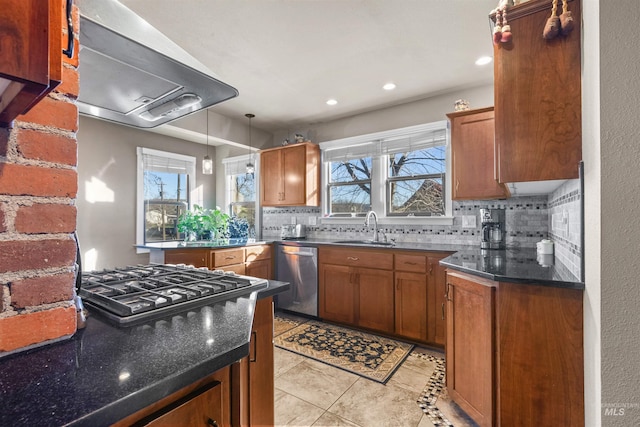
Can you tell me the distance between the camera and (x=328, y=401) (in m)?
1.98

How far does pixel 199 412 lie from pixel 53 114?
747mm

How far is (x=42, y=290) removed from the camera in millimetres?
677

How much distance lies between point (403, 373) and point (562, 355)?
1.19 m

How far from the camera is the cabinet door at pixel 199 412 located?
581 mm

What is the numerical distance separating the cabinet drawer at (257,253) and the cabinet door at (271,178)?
76 cm

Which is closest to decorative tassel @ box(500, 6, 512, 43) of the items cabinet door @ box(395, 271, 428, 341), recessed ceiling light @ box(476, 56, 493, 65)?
recessed ceiling light @ box(476, 56, 493, 65)

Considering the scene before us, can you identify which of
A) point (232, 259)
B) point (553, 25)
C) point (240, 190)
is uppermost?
point (553, 25)

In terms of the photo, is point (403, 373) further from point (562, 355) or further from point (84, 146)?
point (84, 146)

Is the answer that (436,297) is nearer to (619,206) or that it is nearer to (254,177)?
(619,206)

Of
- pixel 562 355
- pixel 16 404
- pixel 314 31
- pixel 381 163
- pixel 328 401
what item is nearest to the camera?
pixel 16 404

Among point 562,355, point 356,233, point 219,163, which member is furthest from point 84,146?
point 562,355

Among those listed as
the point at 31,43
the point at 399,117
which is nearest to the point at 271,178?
the point at 399,117

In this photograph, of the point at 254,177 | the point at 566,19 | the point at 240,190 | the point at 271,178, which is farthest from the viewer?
the point at 240,190

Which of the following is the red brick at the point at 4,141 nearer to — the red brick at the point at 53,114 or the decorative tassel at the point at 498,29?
the red brick at the point at 53,114
